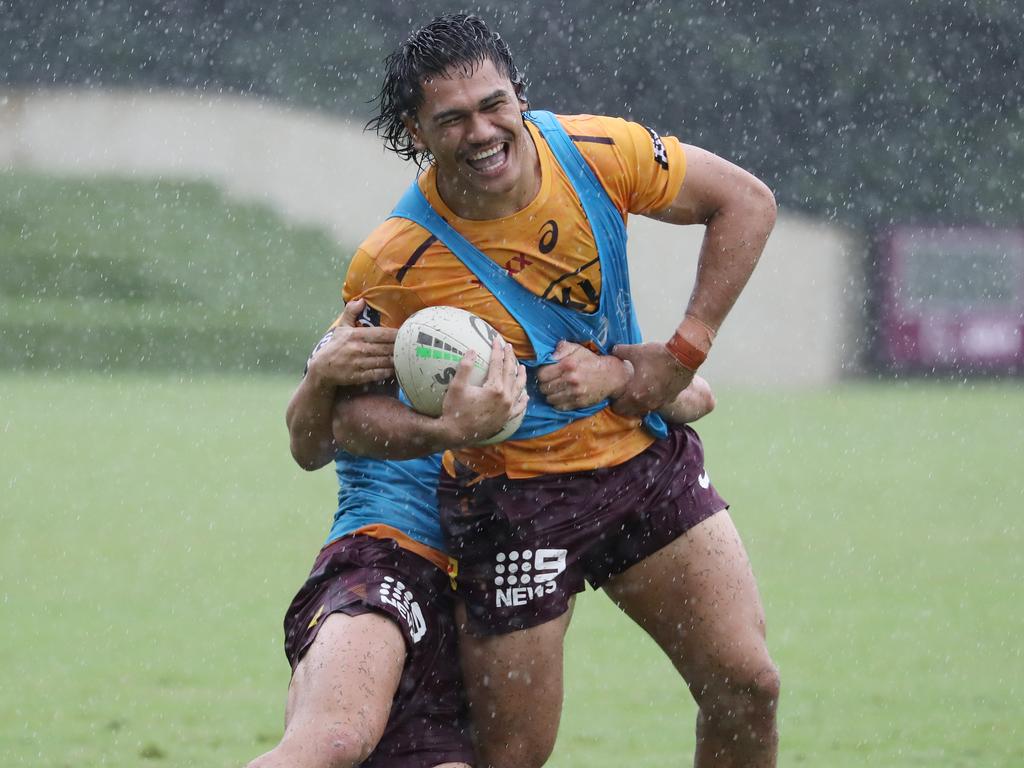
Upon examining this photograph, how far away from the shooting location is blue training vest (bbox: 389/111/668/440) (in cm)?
402

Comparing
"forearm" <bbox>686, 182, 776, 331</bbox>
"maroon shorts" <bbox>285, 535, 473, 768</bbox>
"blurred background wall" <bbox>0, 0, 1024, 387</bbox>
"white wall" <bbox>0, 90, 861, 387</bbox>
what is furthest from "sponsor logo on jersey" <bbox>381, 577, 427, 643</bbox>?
"blurred background wall" <bbox>0, 0, 1024, 387</bbox>

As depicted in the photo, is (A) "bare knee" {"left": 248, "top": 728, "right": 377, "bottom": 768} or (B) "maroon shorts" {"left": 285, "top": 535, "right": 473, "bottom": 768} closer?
(A) "bare knee" {"left": 248, "top": 728, "right": 377, "bottom": 768}

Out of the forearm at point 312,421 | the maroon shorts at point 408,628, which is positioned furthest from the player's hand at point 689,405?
the forearm at point 312,421

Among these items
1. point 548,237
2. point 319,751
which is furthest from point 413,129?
point 319,751

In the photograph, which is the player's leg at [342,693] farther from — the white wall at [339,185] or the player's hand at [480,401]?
the white wall at [339,185]

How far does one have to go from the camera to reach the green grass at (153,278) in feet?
70.5

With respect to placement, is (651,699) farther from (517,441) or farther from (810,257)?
(810,257)

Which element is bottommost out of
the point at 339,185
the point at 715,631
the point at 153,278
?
the point at 715,631

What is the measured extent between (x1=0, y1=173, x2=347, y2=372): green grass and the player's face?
54.9 ft

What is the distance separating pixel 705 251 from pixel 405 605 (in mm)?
1230

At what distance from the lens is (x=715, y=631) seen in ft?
13.4

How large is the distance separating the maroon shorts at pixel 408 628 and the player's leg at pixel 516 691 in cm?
7

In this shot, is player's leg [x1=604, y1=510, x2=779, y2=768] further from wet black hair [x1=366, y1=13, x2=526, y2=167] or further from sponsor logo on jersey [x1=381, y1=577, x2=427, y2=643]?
wet black hair [x1=366, y1=13, x2=526, y2=167]

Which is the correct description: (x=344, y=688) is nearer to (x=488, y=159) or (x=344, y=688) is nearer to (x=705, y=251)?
(x=488, y=159)
